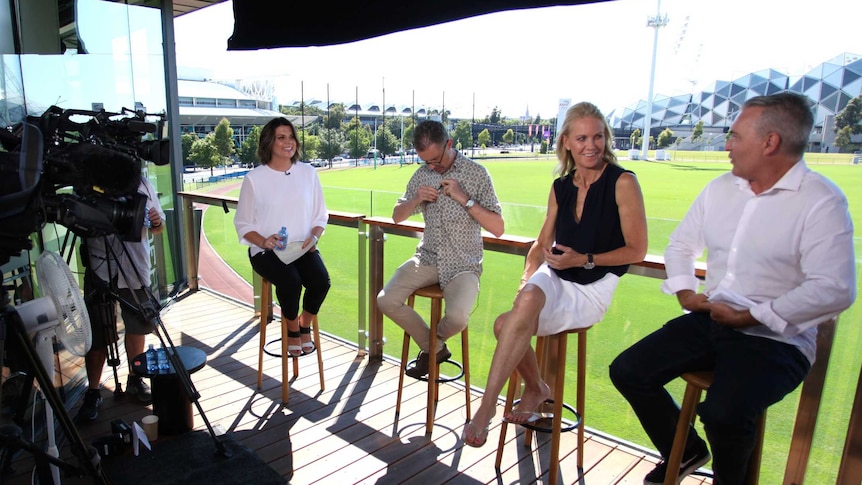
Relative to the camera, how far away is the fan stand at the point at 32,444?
1.29m

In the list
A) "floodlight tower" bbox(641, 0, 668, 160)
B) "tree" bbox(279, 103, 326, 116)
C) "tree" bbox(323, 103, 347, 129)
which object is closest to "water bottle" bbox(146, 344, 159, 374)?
"floodlight tower" bbox(641, 0, 668, 160)

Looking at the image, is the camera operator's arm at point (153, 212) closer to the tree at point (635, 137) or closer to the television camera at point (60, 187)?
the television camera at point (60, 187)

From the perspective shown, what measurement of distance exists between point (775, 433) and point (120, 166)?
2.63 metres

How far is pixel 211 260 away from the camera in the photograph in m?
4.90

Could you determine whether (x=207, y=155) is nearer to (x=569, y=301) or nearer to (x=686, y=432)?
(x=569, y=301)

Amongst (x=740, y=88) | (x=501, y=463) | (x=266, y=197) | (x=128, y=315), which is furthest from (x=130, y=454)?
(x=740, y=88)

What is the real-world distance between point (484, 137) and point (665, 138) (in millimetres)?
16457

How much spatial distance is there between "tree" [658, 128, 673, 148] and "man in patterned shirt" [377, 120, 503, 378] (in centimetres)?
4440

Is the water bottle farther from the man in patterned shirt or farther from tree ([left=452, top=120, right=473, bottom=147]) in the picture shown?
tree ([left=452, top=120, right=473, bottom=147])

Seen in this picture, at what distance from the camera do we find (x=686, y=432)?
5.57ft

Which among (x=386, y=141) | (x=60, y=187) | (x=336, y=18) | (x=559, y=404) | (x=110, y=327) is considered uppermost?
(x=336, y=18)

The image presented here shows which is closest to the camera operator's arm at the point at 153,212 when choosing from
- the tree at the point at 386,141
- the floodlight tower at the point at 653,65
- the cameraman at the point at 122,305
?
the cameraman at the point at 122,305

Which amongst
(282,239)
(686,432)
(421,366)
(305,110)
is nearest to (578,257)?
(686,432)

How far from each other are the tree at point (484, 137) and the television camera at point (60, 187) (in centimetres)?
3944
